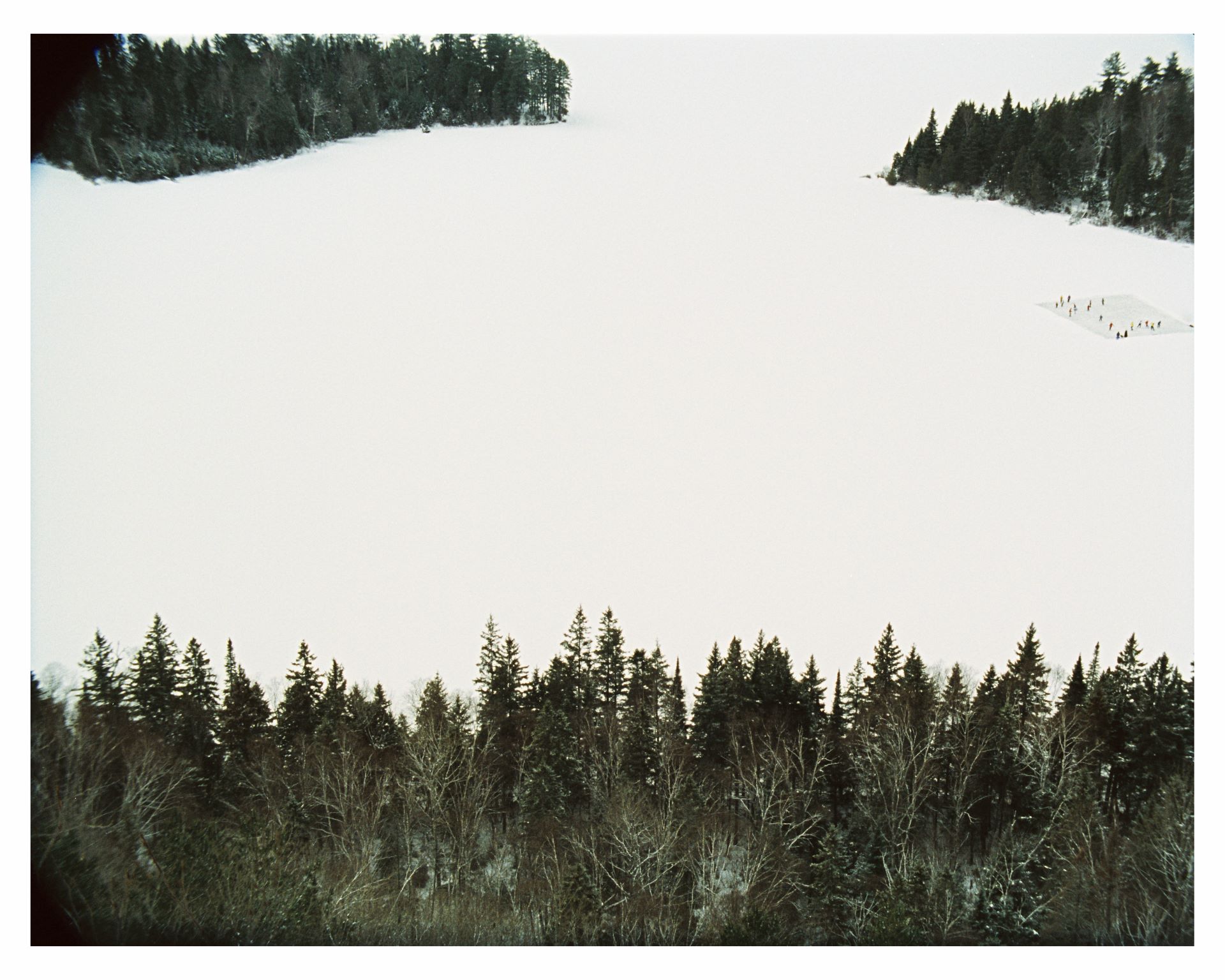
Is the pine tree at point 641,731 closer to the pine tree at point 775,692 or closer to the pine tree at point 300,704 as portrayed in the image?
the pine tree at point 775,692

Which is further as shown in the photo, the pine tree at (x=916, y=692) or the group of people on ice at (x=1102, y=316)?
the group of people on ice at (x=1102, y=316)

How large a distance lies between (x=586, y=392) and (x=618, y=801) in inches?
261

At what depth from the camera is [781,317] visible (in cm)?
1437

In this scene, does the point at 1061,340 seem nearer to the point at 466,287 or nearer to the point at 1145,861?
the point at 1145,861

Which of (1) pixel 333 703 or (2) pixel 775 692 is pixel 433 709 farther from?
(2) pixel 775 692

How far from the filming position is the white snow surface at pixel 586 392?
12.5 m

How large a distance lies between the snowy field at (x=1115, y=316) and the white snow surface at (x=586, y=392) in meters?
0.19

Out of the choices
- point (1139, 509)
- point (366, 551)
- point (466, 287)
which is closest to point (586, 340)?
point (466, 287)

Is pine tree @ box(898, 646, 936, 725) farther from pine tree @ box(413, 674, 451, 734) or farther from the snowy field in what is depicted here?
pine tree @ box(413, 674, 451, 734)

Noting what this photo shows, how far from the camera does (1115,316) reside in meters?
13.4

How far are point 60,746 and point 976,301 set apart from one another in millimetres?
16016

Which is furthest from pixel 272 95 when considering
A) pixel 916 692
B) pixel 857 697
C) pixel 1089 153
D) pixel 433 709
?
pixel 916 692

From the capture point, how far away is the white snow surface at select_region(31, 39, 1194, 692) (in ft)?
41.1

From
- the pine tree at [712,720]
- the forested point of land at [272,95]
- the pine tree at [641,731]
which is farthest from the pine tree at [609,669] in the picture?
the forested point of land at [272,95]
